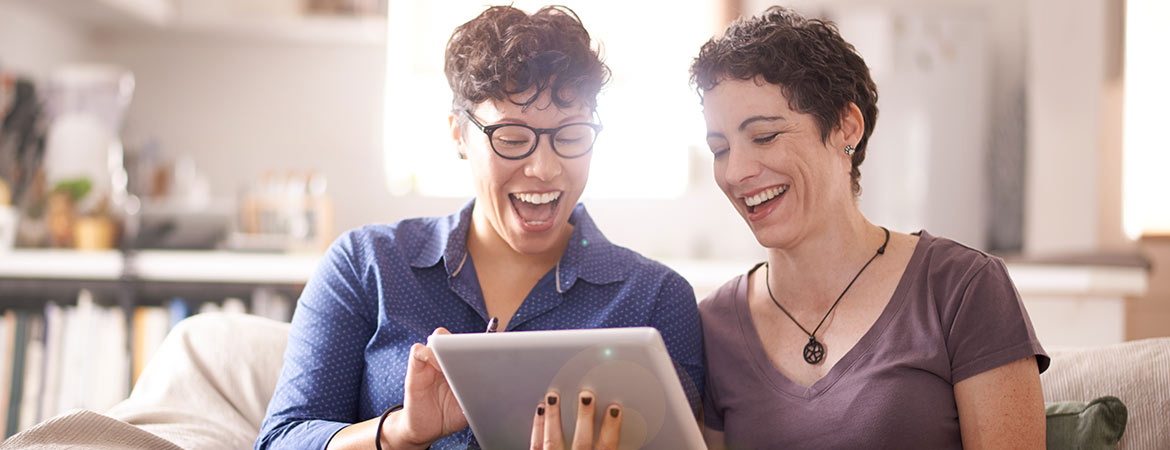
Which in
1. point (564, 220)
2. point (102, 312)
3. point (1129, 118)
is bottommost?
point (102, 312)

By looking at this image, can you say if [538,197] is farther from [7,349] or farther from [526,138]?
[7,349]

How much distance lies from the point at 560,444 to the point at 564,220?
1.59 ft

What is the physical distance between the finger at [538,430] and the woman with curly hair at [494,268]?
298mm

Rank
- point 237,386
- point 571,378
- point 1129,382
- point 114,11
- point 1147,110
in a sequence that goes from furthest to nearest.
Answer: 1. point 1147,110
2. point 114,11
3. point 237,386
4. point 1129,382
5. point 571,378

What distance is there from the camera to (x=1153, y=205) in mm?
4293

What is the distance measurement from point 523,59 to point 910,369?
0.72 meters

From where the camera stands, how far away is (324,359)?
1363mm

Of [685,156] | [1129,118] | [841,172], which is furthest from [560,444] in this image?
[1129,118]

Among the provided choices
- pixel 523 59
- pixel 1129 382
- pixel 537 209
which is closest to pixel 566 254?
pixel 537 209

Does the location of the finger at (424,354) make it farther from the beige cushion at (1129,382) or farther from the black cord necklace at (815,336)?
the beige cushion at (1129,382)

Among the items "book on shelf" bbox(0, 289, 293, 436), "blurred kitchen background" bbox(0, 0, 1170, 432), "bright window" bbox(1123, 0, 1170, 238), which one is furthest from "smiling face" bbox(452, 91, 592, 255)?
"bright window" bbox(1123, 0, 1170, 238)

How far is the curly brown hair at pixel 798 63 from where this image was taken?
4.45ft

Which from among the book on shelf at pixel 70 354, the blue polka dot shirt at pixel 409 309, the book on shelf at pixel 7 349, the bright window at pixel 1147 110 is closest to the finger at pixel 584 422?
the blue polka dot shirt at pixel 409 309

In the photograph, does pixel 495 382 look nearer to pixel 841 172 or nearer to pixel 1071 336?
pixel 841 172
